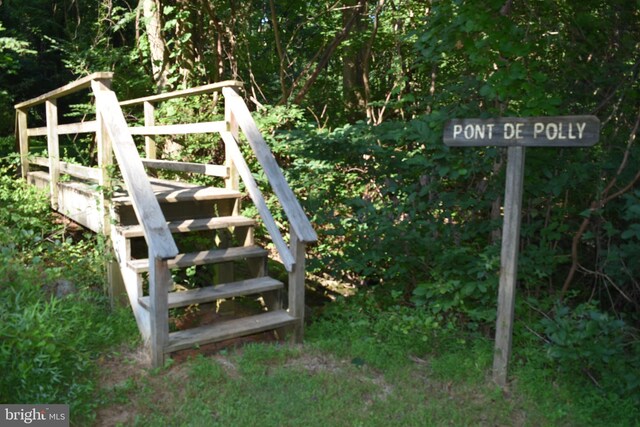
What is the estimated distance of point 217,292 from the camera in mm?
4547

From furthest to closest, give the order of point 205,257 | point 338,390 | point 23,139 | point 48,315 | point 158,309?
point 23,139 < point 205,257 < point 158,309 < point 48,315 < point 338,390

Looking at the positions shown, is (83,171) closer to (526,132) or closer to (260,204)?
(260,204)

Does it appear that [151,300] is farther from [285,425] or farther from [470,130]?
[470,130]

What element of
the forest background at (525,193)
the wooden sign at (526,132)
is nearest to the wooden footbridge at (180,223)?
the forest background at (525,193)

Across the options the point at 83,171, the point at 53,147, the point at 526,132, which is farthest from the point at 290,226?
the point at 53,147

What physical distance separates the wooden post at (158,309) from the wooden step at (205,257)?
0.48 meters

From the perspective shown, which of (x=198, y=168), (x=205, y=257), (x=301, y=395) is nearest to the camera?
(x=301, y=395)

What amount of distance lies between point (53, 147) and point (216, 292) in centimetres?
341

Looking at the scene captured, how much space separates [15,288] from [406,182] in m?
3.38

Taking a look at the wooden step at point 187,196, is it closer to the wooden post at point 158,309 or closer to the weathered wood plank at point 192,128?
the weathered wood plank at point 192,128

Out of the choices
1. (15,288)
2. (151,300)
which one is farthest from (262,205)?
(15,288)

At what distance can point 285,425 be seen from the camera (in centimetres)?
345

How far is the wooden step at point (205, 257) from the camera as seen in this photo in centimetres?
461

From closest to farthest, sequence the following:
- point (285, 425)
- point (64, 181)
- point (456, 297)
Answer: point (285, 425) → point (456, 297) → point (64, 181)
